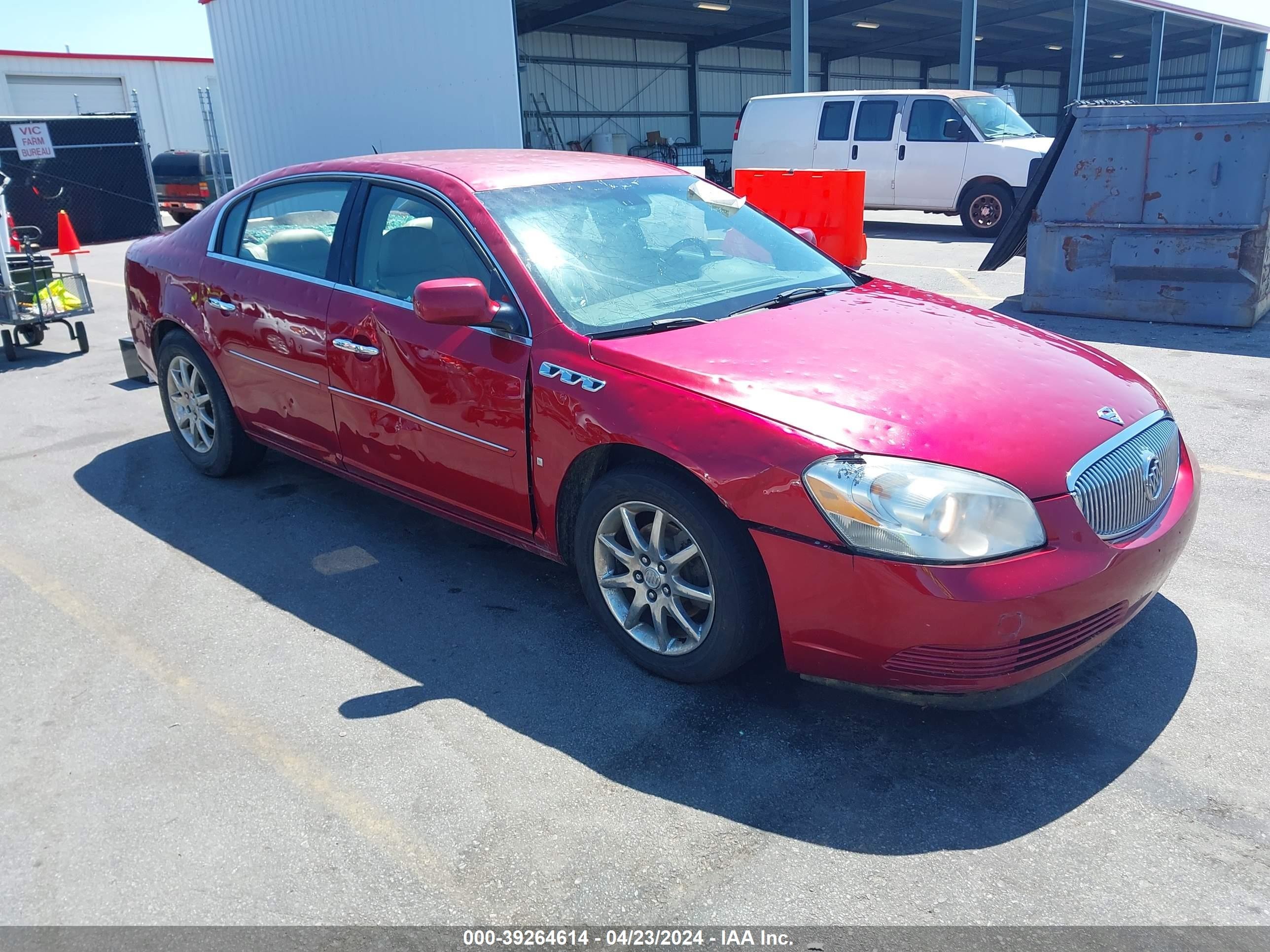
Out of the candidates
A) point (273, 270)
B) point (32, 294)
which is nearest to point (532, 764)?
point (273, 270)

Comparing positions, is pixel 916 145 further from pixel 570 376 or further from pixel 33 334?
pixel 570 376

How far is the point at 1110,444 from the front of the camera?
3.02 metres

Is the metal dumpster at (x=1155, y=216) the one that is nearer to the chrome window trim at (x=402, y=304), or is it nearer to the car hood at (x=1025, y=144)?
the car hood at (x=1025, y=144)

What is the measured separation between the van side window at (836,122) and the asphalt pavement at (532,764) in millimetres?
12965

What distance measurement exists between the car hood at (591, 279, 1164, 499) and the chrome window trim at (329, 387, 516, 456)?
572mm

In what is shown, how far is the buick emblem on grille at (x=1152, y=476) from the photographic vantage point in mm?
3074

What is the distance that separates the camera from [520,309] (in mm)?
3537

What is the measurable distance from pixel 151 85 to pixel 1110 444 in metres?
35.2

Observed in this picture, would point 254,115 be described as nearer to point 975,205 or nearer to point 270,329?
point 975,205

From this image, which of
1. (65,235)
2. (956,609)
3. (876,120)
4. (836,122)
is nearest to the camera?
(956,609)

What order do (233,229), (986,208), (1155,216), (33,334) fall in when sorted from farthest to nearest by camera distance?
(986,208) < (33,334) < (1155,216) < (233,229)

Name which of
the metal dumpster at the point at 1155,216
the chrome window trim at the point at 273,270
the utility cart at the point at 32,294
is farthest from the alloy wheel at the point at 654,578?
the utility cart at the point at 32,294

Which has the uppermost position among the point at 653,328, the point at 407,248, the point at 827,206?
the point at 407,248

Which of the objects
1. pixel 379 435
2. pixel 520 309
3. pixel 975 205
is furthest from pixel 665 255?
pixel 975 205
